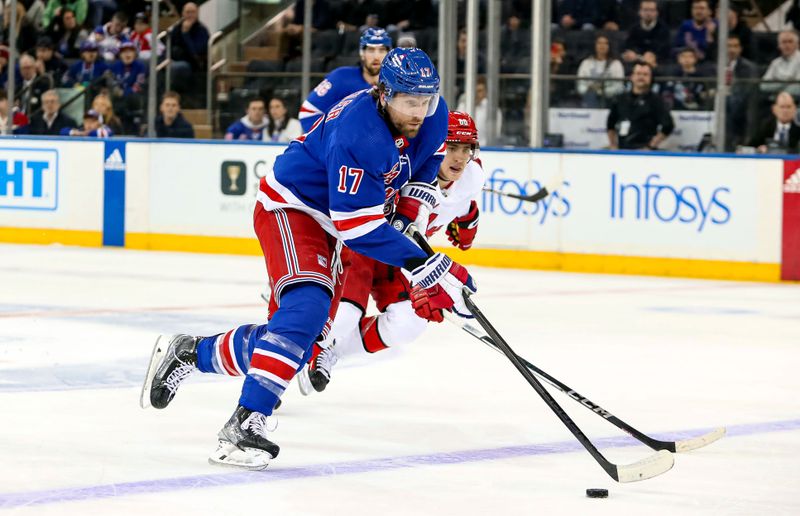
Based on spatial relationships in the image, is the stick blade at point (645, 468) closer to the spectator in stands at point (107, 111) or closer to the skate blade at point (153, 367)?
the skate blade at point (153, 367)

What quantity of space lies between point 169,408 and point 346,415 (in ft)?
1.78

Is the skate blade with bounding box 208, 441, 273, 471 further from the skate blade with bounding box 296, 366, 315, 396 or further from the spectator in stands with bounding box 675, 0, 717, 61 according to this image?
the spectator in stands with bounding box 675, 0, 717, 61

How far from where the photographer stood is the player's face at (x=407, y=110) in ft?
12.0

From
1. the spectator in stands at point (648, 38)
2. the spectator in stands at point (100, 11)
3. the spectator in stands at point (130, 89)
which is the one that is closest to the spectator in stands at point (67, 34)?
the spectator in stands at point (100, 11)

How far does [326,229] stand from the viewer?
392cm

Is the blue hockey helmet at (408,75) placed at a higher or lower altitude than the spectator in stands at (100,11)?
lower

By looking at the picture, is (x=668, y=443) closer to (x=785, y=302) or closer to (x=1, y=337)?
(x=1, y=337)

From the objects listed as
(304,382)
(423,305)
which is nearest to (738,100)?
(304,382)

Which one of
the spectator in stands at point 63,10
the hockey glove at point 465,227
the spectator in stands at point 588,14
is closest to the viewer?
the hockey glove at point 465,227

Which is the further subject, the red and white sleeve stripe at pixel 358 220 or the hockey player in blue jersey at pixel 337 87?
the hockey player in blue jersey at pixel 337 87

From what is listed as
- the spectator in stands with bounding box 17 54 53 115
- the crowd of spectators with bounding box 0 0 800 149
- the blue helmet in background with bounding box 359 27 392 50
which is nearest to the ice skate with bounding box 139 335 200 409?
the blue helmet in background with bounding box 359 27 392 50

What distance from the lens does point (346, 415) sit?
4492 millimetres

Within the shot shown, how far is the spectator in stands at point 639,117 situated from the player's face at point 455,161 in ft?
16.4

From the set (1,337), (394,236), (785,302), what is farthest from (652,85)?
(394,236)
